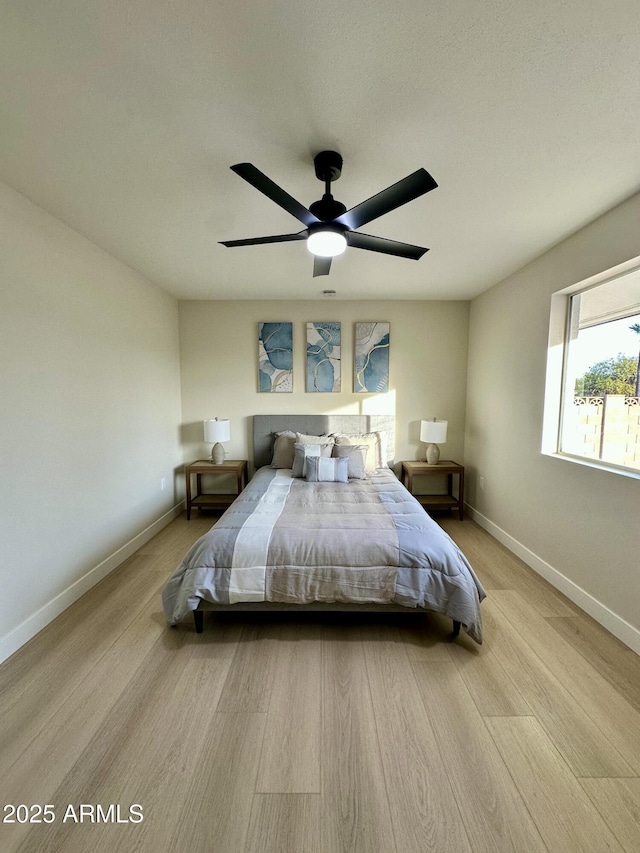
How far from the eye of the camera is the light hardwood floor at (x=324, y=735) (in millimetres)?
1129

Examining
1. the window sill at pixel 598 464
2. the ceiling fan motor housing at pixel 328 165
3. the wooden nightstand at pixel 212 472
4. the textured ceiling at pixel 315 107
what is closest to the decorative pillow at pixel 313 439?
the wooden nightstand at pixel 212 472

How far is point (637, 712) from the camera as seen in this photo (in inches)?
60.4

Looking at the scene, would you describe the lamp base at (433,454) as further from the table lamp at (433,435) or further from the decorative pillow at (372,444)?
the decorative pillow at (372,444)

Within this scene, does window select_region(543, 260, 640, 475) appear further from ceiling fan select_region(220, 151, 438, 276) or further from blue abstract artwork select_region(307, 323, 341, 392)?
blue abstract artwork select_region(307, 323, 341, 392)

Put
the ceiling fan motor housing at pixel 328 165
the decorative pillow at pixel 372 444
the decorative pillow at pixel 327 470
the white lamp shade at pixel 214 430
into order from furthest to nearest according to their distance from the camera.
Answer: the white lamp shade at pixel 214 430 → the decorative pillow at pixel 372 444 → the decorative pillow at pixel 327 470 → the ceiling fan motor housing at pixel 328 165

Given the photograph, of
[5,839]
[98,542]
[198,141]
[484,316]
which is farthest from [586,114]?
[98,542]

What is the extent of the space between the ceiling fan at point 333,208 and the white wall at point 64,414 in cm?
128

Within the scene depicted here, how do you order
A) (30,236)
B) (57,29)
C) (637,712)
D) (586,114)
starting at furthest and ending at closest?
(30,236) → (637,712) → (586,114) → (57,29)

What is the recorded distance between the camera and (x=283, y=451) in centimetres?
386

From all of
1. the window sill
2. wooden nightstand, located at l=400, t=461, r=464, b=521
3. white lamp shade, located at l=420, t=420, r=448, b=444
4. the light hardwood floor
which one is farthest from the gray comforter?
white lamp shade, located at l=420, t=420, r=448, b=444

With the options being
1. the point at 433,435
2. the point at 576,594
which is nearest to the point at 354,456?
the point at 433,435

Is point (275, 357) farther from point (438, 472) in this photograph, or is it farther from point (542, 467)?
point (542, 467)

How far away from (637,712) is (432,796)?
1.07 metres

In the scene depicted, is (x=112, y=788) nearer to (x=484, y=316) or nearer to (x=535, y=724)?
(x=535, y=724)
